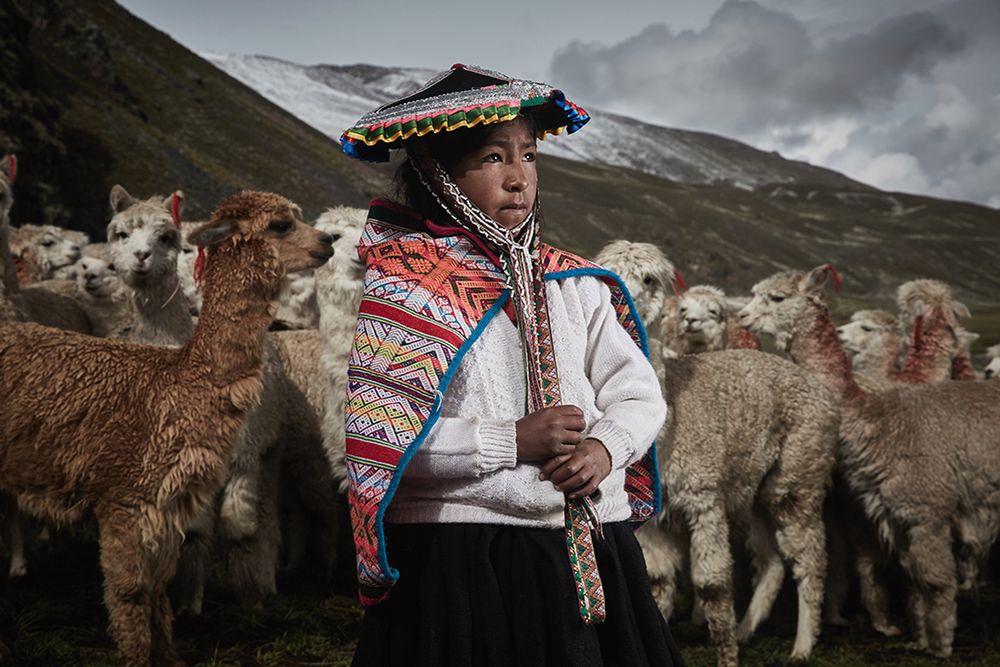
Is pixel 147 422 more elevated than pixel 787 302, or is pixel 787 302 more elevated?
pixel 787 302

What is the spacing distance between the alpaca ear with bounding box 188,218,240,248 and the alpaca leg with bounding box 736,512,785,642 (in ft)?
11.6

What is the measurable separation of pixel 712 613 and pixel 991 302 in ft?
298

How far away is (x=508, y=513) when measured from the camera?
63.4 inches

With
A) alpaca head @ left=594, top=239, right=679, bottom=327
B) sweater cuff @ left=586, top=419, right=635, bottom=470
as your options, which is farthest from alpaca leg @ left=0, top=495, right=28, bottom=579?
sweater cuff @ left=586, top=419, right=635, bottom=470

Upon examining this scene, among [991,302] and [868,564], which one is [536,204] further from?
[991,302]

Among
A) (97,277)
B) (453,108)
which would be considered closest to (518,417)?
(453,108)

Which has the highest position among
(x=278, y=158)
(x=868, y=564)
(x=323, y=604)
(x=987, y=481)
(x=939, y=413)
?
(x=278, y=158)

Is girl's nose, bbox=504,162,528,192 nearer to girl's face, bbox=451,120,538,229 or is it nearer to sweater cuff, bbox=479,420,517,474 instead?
girl's face, bbox=451,120,538,229

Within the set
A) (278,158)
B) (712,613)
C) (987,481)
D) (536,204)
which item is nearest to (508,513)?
(536,204)

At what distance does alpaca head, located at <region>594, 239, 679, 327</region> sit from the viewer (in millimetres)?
4406

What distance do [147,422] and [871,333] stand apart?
6450 mm

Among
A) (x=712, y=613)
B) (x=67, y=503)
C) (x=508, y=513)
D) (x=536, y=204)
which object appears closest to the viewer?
(x=508, y=513)

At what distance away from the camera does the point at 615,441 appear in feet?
5.33

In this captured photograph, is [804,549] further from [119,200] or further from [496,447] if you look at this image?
[119,200]
